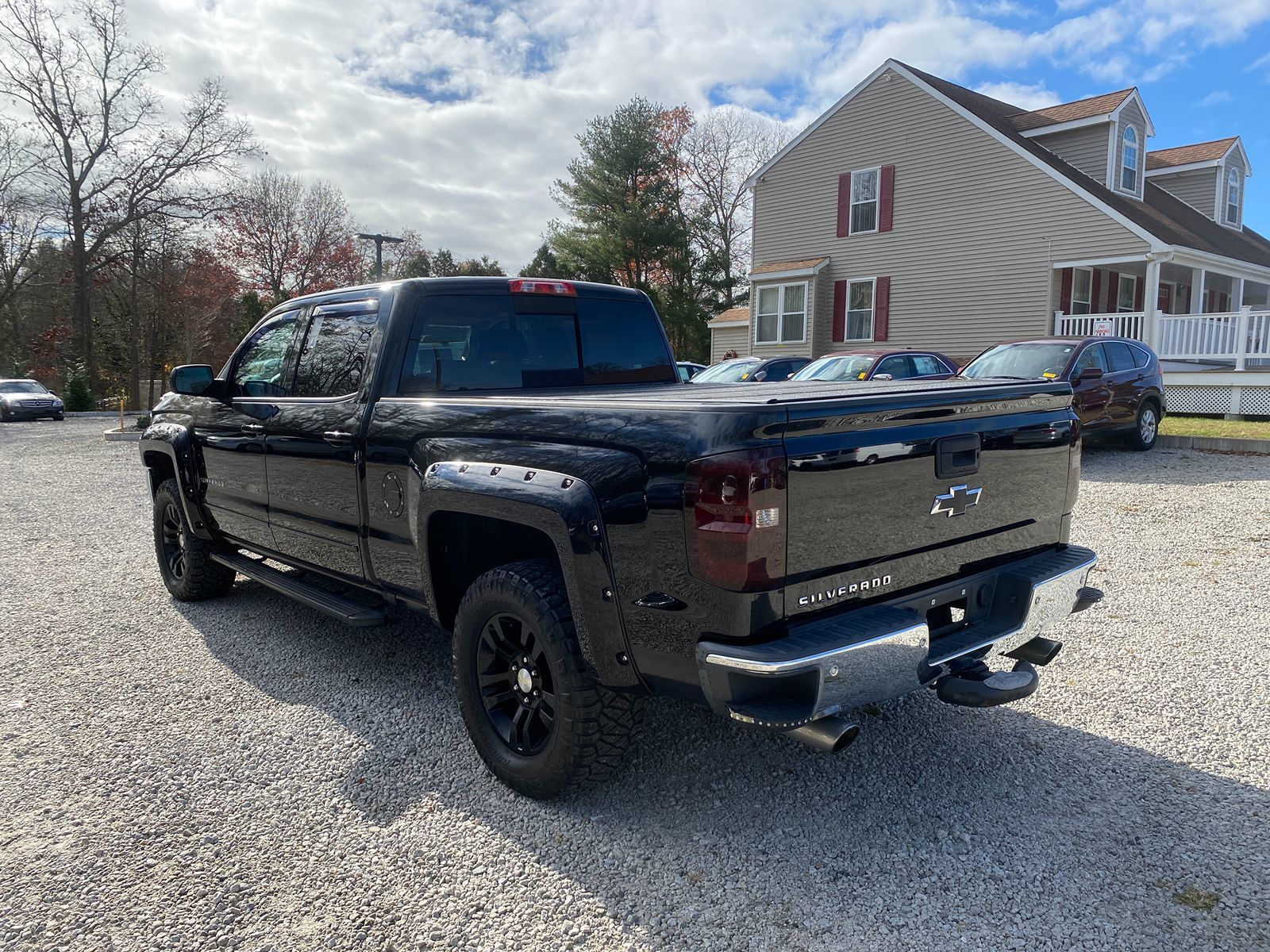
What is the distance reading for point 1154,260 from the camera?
17.5 meters

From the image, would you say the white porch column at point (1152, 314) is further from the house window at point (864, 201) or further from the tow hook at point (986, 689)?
the tow hook at point (986, 689)

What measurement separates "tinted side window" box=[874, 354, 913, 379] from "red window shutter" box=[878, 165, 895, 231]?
10.1m

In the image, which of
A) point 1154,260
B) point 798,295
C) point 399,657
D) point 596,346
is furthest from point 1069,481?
point 798,295

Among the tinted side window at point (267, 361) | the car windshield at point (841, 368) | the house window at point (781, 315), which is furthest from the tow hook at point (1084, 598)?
the house window at point (781, 315)

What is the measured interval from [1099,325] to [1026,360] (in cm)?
858

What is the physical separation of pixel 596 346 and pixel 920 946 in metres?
3.11

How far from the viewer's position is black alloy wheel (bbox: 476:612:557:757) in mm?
2992

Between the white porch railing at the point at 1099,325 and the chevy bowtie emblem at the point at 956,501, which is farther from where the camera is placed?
the white porch railing at the point at 1099,325

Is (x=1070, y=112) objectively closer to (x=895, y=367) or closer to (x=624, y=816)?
(x=895, y=367)

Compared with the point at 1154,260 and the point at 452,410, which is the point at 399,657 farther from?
the point at 1154,260

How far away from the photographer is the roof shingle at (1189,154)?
24.4m

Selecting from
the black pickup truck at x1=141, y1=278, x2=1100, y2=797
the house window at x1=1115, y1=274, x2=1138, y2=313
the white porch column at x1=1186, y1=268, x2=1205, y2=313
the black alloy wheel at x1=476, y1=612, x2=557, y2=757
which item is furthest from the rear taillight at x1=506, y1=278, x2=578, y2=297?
the house window at x1=1115, y1=274, x2=1138, y2=313

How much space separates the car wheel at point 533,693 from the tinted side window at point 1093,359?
10.5 metres

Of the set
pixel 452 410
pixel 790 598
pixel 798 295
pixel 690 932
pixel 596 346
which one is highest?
pixel 798 295
